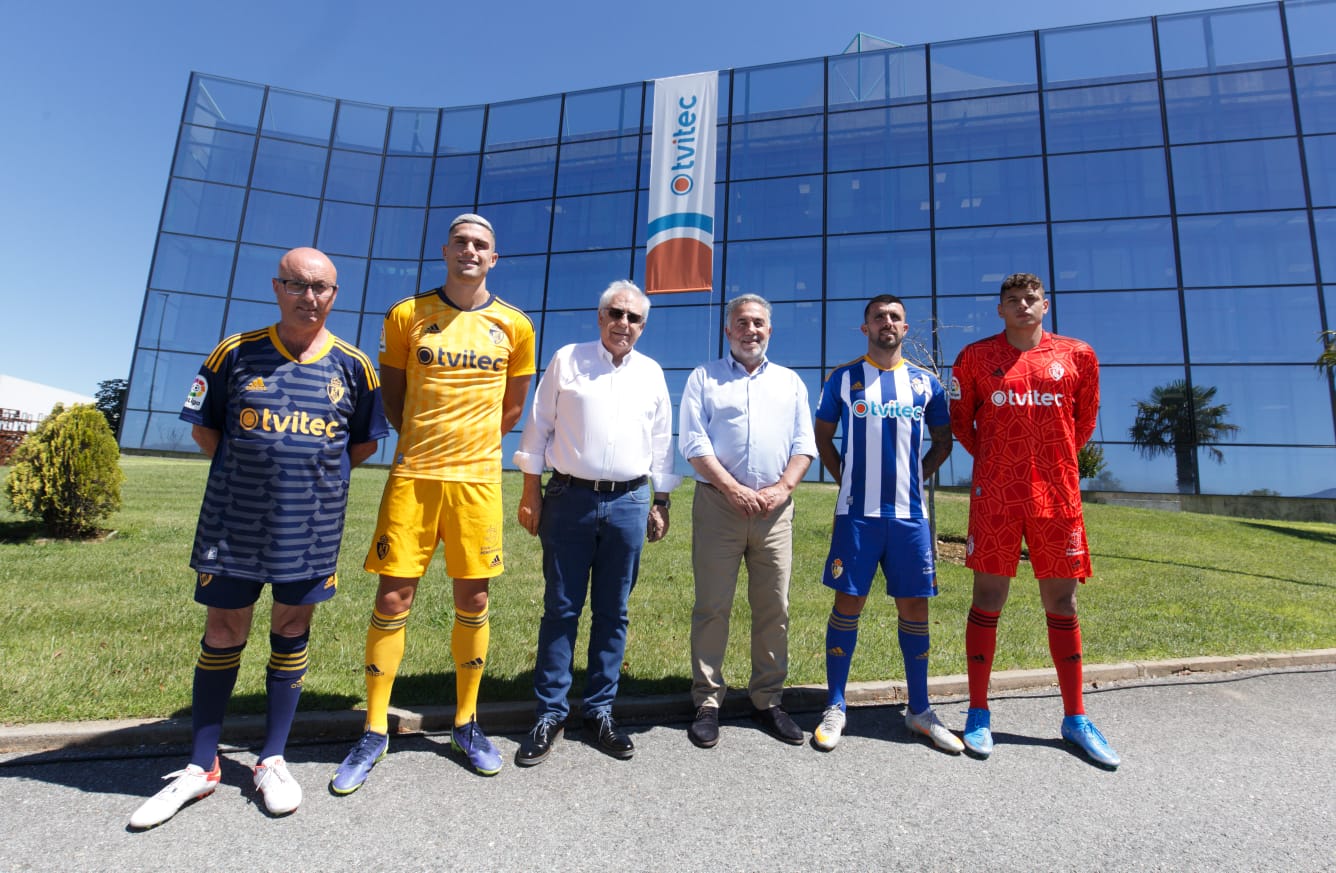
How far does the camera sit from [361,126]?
24594mm

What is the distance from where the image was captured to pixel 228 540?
2.54 meters

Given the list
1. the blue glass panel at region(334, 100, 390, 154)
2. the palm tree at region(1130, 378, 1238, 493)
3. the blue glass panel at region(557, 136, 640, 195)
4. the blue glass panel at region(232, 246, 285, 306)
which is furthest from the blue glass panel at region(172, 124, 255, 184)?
the palm tree at region(1130, 378, 1238, 493)

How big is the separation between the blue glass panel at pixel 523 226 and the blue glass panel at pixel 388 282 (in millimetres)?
1442

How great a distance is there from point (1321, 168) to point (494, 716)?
24480 millimetres

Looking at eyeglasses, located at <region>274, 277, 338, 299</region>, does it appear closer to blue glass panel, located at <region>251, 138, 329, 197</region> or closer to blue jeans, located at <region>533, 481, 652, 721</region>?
blue jeans, located at <region>533, 481, 652, 721</region>

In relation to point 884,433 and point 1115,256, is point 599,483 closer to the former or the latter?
point 884,433

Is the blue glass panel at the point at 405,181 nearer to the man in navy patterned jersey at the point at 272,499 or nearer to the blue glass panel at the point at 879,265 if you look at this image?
the blue glass panel at the point at 879,265

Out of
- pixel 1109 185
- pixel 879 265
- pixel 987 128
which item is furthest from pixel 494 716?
pixel 987 128

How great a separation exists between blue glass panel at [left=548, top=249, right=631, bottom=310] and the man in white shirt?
19.1 m

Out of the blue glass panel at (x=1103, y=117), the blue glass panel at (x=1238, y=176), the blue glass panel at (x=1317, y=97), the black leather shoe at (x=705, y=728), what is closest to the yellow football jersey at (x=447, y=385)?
the black leather shoe at (x=705, y=728)

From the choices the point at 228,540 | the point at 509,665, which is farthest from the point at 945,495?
the point at 228,540

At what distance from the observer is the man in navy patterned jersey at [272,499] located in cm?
254

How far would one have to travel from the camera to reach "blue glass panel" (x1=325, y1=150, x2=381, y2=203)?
23.9m

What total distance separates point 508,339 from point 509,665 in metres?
→ 2.16
